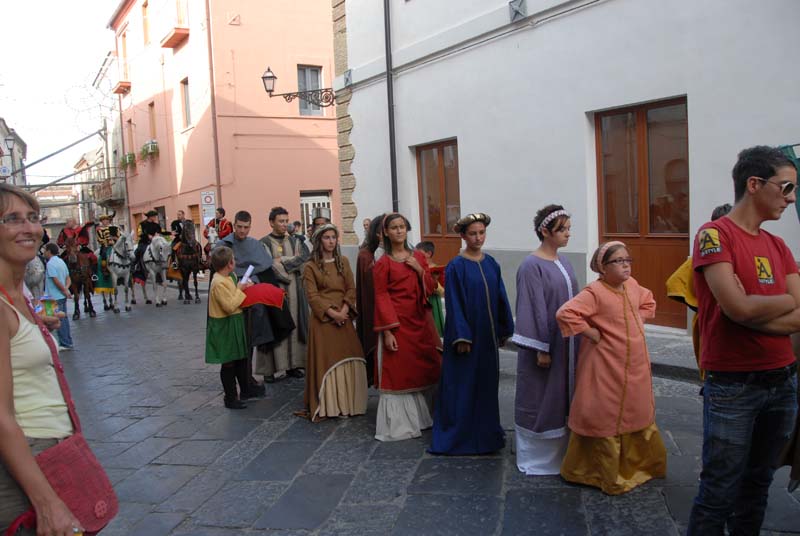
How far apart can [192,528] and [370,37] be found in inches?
401

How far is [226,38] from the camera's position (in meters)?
20.2

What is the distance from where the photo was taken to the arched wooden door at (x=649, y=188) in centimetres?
788

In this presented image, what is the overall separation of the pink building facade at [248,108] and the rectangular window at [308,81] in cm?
3

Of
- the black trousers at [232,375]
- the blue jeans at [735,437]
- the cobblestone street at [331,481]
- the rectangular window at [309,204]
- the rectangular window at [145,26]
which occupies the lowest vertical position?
the cobblestone street at [331,481]

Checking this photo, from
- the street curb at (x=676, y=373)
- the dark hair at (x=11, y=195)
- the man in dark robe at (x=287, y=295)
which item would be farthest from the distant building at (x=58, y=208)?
the dark hair at (x=11, y=195)

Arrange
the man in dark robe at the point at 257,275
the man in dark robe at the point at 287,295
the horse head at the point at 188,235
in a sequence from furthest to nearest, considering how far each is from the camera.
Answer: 1. the horse head at the point at 188,235
2. the man in dark robe at the point at 287,295
3. the man in dark robe at the point at 257,275

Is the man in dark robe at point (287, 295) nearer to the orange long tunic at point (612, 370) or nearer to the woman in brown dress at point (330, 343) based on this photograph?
the woman in brown dress at point (330, 343)

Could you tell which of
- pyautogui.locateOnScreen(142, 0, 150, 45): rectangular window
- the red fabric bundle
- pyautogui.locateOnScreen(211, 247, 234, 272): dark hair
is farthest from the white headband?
pyautogui.locateOnScreen(142, 0, 150, 45): rectangular window

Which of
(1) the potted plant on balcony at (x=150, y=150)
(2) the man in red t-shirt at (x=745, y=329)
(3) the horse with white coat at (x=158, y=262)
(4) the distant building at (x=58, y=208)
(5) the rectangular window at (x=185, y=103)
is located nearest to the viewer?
(2) the man in red t-shirt at (x=745, y=329)

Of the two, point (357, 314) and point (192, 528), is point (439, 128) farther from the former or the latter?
point (192, 528)

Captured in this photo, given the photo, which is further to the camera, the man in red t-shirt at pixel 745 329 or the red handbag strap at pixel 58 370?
the man in red t-shirt at pixel 745 329

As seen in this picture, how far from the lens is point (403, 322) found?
526 centimetres

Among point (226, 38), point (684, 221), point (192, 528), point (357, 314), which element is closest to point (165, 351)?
point (357, 314)

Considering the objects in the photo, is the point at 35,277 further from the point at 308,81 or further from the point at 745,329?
the point at 308,81
